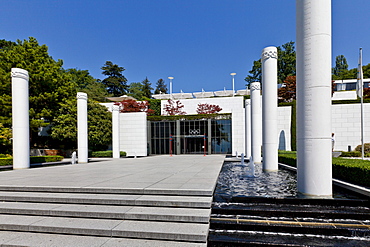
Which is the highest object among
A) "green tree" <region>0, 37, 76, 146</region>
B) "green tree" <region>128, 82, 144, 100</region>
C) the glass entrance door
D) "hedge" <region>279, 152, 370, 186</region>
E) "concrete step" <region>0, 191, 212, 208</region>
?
"green tree" <region>128, 82, 144, 100</region>

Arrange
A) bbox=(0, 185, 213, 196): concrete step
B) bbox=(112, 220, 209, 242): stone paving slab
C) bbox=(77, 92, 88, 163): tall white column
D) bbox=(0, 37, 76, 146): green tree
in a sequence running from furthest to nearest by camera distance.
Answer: bbox=(0, 37, 76, 146): green tree → bbox=(77, 92, 88, 163): tall white column → bbox=(0, 185, 213, 196): concrete step → bbox=(112, 220, 209, 242): stone paving slab

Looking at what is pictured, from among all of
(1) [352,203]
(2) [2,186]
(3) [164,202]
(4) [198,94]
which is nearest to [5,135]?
(2) [2,186]

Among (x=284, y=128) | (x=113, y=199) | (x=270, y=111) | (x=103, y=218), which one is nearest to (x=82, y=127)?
(x=270, y=111)

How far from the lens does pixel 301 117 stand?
22.0 feet

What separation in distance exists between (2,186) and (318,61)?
9.70 meters

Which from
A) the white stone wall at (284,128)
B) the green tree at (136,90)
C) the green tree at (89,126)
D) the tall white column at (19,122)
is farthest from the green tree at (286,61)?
the tall white column at (19,122)

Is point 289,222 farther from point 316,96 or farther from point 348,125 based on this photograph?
Answer: point 348,125

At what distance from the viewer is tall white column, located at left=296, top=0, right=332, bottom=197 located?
6391 mm

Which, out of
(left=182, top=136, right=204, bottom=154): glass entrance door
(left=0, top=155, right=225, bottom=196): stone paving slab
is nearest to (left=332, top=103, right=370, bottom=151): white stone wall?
(left=182, top=136, right=204, bottom=154): glass entrance door

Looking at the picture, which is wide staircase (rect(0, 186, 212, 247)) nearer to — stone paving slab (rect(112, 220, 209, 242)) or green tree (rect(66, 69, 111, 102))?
stone paving slab (rect(112, 220, 209, 242))

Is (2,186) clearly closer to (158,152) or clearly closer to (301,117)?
(301,117)

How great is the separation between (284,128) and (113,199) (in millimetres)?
23957

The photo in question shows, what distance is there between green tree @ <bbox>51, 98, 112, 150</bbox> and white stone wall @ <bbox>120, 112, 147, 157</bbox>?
5.85 ft

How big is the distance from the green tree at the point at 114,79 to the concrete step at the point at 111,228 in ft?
208
